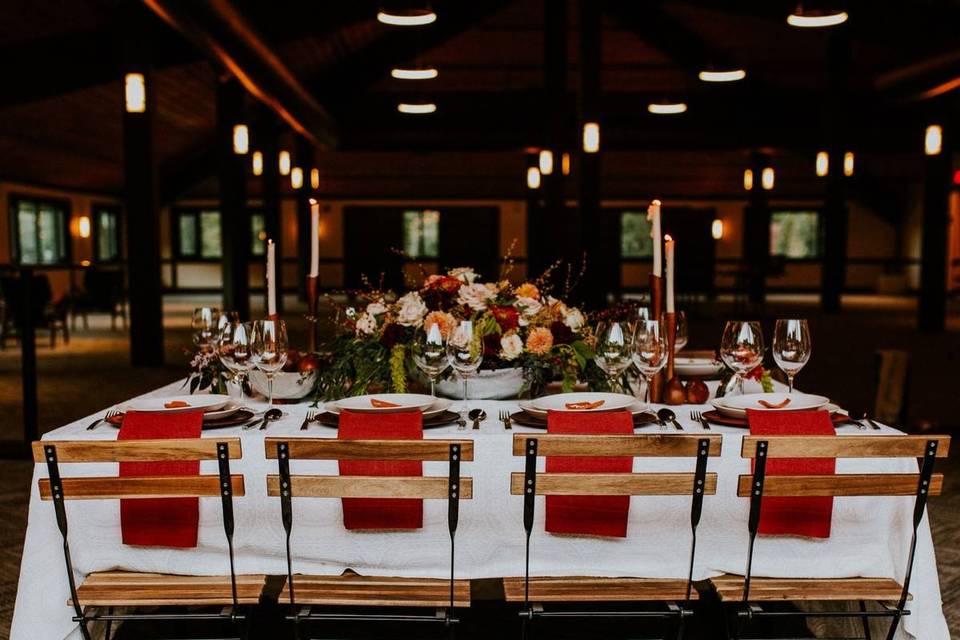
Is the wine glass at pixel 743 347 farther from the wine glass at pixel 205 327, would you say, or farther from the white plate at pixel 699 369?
the wine glass at pixel 205 327

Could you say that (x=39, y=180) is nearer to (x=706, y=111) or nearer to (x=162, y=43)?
(x=162, y=43)

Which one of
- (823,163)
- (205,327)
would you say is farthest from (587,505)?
(823,163)

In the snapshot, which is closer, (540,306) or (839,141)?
(540,306)

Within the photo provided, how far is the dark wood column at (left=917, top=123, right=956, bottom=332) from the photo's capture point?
12.5 m

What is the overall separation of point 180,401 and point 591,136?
29.0ft

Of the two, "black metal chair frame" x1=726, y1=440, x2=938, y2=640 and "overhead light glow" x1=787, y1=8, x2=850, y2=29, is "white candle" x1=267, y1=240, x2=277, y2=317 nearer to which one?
"black metal chair frame" x1=726, y1=440, x2=938, y2=640

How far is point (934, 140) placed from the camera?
12.3 meters

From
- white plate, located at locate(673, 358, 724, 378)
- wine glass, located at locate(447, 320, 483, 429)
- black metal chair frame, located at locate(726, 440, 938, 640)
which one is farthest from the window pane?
black metal chair frame, located at locate(726, 440, 938, 640)

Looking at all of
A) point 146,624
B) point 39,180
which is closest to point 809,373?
point 146,624

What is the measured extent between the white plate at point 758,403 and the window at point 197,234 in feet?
66.9

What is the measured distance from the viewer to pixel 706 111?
15.8 metres

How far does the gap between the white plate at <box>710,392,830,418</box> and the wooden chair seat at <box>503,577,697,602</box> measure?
0.47m

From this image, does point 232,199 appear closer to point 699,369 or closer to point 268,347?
point 699,369

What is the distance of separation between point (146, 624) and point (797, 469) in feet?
6.44
